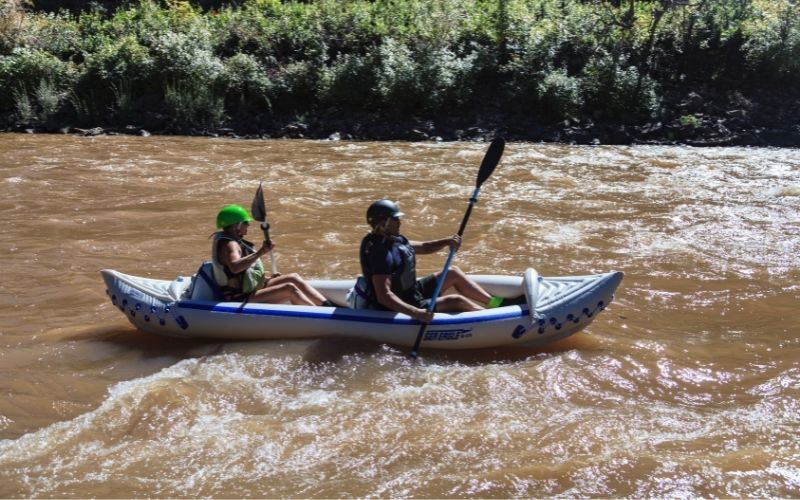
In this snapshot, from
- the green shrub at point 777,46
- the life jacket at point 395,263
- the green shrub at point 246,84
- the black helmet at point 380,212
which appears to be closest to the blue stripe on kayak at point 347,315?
the life jacket at point 395,263

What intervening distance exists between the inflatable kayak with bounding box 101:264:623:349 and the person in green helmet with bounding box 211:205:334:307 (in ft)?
0.43

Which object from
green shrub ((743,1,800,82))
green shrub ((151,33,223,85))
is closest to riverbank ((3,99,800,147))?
green shrub ((151,33,223,85))

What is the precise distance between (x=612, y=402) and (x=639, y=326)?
126 cm

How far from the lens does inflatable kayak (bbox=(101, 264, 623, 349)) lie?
4.66 metres

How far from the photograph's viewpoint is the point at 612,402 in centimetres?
411

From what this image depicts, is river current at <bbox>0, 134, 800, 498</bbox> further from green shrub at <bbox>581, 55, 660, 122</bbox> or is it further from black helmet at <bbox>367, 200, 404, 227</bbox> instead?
green shrub at <bbox>581, 55, 660, 122</bbox>

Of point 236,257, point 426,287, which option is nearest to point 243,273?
point 236,257

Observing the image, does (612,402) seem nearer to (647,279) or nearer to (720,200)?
(647,279)

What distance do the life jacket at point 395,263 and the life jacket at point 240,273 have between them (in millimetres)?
741

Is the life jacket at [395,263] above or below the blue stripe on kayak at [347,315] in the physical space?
above

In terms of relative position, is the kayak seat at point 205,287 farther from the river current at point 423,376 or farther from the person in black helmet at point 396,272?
the person in black helmet at point 396,272

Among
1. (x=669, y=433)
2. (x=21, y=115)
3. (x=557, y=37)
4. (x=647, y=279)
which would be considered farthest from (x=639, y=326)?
(x=21, y=115)

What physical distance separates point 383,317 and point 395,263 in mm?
335

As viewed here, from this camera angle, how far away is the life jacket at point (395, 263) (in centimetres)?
454
